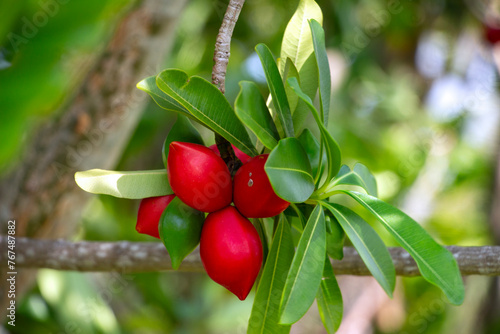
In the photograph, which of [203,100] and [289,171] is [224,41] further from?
[289,171]

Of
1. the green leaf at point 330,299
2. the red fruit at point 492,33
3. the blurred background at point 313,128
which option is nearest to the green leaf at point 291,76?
the green leaf at point 330,299

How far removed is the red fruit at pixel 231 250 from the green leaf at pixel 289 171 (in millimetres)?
Result: 97

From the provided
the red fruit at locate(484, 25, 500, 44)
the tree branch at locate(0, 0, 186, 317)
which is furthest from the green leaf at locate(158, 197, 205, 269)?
the red fruit at locate(484, 25, 500, 44)

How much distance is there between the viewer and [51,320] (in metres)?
1.99

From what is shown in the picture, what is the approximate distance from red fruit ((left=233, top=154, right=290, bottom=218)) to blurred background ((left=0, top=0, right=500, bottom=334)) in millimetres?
594

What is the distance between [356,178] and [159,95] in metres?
0.30

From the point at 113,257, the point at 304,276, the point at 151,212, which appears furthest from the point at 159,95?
the point at 113,257

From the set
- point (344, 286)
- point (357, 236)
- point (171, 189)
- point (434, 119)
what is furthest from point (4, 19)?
point (434, 119)

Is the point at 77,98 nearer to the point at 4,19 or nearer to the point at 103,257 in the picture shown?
the point at 4,19

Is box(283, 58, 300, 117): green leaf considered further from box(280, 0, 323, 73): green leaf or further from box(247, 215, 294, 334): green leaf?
box(247, 215, 294, 334): green leaf

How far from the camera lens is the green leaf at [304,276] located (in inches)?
20.8

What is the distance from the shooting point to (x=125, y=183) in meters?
0.65

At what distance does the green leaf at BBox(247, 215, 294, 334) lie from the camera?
2.07 ft

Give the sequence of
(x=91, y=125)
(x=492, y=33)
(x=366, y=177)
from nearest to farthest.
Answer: (x=366, y=177) → (x=91, y=125) → (x=492, y=33)
